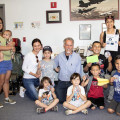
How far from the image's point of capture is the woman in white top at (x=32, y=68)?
136 inches

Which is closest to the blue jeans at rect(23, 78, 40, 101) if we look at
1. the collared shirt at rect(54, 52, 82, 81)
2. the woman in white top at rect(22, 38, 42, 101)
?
the woman in white top at rect(22, 38, 42, 101)

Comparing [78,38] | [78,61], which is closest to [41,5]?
[78,38]

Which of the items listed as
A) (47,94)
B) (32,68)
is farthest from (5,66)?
(47,94)

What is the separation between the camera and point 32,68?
3535 millimetres

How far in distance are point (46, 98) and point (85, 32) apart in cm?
247

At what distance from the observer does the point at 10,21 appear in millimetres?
4965

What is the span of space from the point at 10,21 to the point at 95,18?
7.73 ft

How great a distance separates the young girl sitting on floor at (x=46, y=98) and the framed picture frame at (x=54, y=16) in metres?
2.23

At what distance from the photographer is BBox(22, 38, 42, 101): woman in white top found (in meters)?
3.46

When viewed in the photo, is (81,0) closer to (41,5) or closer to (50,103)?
(41,5)

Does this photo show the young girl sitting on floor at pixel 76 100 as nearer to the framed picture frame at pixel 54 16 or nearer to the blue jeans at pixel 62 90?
the blue jeans at pixel 62 90

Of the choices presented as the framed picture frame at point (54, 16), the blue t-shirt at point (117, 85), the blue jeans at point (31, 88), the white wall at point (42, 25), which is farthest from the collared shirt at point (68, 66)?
the framed picture frame at point (54, 16)

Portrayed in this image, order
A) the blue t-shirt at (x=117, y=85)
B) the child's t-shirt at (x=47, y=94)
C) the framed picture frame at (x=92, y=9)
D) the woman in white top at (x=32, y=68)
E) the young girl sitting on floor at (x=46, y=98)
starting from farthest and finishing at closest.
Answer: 1. the framed picture frame at (x=92, y=9)
2. the woman in white top at (x=32, y=68)
3. the child's t-shirt at (x=47, y=94)
4. the young girl sitting on floor at (x=46, y=98)
5. the blue t-shirt at (x=117, y=85)

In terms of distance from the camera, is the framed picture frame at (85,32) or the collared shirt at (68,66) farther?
the framed picture frame at (85,32)
